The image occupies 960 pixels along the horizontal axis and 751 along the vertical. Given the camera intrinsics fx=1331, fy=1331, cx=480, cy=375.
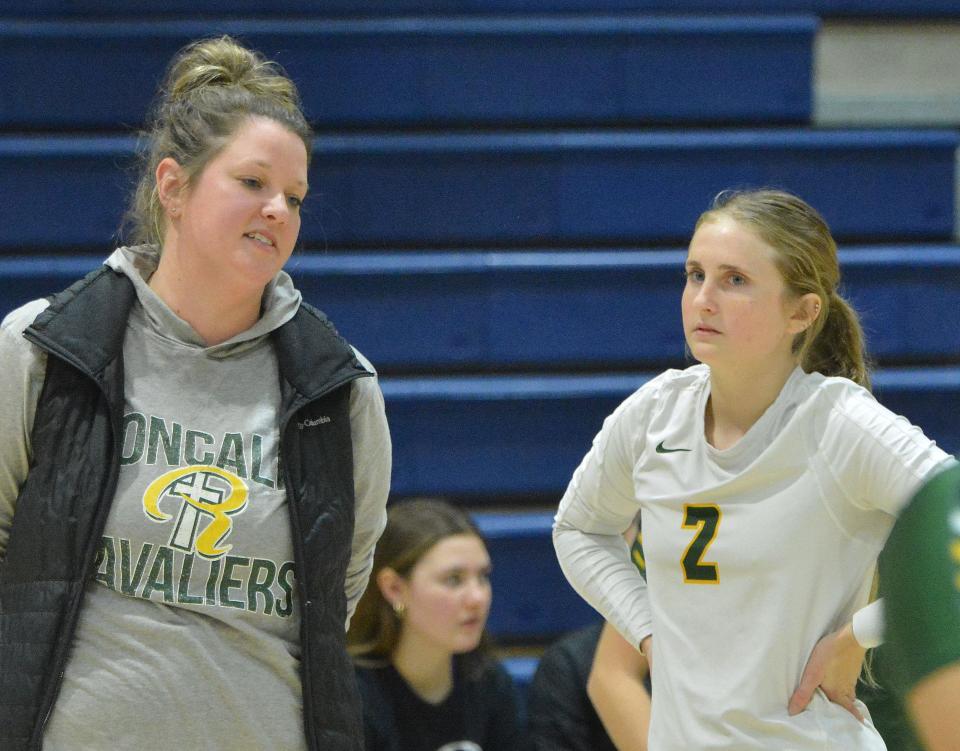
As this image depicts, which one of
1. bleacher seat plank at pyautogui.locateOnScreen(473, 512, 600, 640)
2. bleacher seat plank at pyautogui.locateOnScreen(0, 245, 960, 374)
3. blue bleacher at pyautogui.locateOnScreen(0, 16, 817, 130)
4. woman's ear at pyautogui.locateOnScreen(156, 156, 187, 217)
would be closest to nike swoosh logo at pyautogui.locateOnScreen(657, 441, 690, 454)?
woman's ear at pyautogui.locateOnScreen(156, 156, 187, 217)

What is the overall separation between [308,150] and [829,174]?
9.65ft

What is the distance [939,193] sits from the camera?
15.2 feet

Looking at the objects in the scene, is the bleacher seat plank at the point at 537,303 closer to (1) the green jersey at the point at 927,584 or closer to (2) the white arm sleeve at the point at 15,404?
(2) the white arm sleeve at the point at 15,404

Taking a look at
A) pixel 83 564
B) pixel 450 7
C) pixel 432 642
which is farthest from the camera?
pixel 450 7

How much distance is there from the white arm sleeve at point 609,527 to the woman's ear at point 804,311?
10.9 inches

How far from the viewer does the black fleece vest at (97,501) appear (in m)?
1.75

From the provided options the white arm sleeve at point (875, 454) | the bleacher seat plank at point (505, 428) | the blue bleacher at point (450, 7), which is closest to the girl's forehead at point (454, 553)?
the bleacher seat plank at point (505, 428)

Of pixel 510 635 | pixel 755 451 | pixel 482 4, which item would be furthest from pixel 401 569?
pixel 482 4

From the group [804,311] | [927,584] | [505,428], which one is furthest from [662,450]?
[505,428]

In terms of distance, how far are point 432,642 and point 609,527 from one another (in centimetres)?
100

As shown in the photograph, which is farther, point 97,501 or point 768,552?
point 768,552

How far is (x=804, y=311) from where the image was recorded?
207 cm

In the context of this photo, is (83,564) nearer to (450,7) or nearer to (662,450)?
(662,450)

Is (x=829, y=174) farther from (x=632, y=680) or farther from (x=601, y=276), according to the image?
(x=632, y=680)
